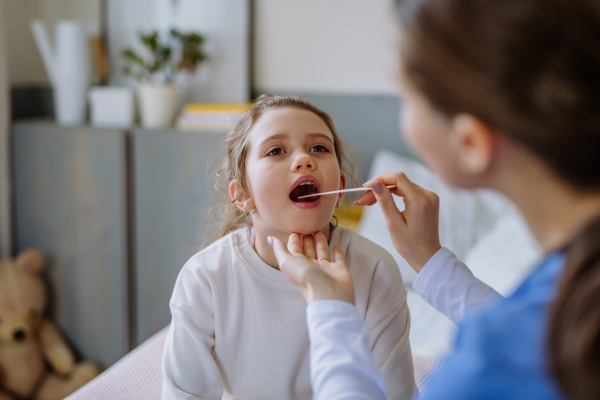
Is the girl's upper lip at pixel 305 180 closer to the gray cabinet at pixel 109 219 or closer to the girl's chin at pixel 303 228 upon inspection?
the girl's chin at pixel 303 228

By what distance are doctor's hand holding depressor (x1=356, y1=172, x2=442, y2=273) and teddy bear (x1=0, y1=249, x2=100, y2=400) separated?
1.77 metres

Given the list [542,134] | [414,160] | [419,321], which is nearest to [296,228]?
[542,134]

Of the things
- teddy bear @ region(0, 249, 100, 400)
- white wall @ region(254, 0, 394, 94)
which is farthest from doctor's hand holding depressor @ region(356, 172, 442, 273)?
teddy bear @ region(0, 249, 100, 400)

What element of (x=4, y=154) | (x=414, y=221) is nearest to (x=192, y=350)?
(x=414, y=221)

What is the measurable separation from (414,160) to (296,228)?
1.40 metres

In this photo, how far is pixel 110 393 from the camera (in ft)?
3.71

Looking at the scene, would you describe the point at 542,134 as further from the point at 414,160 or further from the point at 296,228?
the point at 414,160

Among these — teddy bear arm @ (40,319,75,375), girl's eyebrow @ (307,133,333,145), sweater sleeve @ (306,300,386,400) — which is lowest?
teddy bear arm @ (40,319,75,375)

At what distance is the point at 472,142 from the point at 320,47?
6.07 ft

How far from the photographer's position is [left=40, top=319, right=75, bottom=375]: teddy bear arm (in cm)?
227

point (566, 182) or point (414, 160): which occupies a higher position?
point (566, 182)

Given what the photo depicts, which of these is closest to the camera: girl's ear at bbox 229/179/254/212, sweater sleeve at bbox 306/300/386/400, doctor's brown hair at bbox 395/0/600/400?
doctor's brown hair at bbox 395/0/600/400

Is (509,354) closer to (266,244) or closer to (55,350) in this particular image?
(266,244)

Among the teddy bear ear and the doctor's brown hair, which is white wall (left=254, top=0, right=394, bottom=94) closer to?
the teddy bear ear
